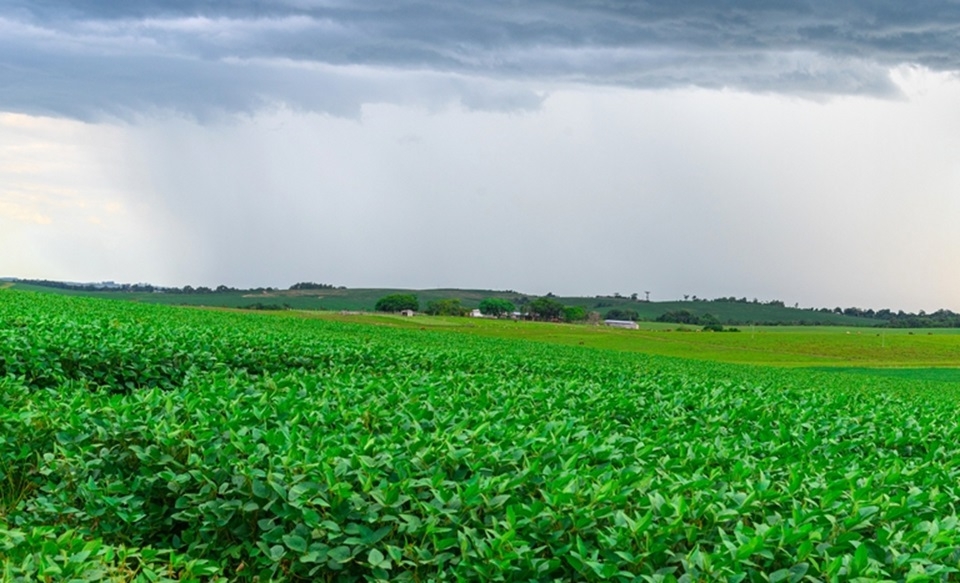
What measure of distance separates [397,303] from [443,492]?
10758cm

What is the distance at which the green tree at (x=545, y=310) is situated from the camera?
400ft

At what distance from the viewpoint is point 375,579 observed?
5000mm

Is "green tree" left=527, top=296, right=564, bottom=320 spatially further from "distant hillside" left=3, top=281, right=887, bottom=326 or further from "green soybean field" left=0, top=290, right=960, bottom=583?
"green soybean field" left=0, top=290, right=960, bottom=583

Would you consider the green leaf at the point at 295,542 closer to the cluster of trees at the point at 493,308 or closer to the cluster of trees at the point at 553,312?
the cluster of trees at the point at 493,308

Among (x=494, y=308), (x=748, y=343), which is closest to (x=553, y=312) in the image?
(x=494, y=308)

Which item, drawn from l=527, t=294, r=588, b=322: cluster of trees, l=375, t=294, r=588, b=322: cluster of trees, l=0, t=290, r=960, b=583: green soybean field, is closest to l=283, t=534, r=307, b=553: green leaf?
l=0, t=290, r=960, b=583: green soybean field

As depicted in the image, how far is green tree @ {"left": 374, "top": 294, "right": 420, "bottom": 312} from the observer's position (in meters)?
112

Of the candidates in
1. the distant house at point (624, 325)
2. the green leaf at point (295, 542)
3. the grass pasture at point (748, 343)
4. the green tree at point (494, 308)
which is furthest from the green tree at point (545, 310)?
the green leaf at point (295, 542)

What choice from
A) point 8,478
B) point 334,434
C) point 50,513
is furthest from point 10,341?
point 334,434

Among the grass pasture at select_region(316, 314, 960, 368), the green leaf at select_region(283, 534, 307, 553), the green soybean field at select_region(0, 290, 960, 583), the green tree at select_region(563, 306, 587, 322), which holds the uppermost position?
the green tree at select_region(563, 306, 587, 322)

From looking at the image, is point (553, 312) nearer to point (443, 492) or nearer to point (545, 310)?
point (545, 310)

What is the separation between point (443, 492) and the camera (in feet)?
17.2

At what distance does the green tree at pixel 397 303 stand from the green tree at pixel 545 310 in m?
Answer: 18.3

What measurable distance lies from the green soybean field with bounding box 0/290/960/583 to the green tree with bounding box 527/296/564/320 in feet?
368
